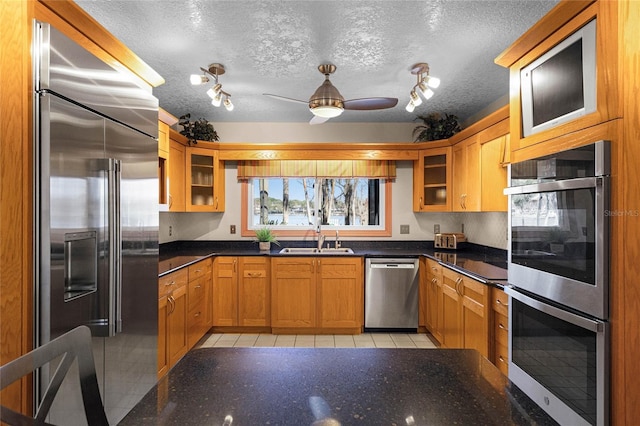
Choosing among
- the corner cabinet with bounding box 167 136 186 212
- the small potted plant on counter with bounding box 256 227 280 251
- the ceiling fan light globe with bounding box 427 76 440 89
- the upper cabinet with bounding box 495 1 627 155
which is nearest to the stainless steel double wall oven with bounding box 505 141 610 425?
the upper cabinet with bounding box 495 1 627 155

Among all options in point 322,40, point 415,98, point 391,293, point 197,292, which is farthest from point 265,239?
point 322,40

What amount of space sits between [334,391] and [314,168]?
3.61 meters

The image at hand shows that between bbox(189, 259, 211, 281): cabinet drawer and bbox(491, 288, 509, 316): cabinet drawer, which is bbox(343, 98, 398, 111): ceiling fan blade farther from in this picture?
bbox(189, 259, 211, 281): cabinet drawer

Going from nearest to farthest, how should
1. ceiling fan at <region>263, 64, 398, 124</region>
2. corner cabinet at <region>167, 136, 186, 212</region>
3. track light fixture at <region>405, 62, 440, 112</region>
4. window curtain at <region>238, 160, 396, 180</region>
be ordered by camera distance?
ceiling fan at <region>263, 64, 398, 124</region> < track light fixture at <region>405, 62, 440, 112</region> < corner cabinet at <region>167, 136, 186, 212</region> < window curtain at <region>238, 160, 396, 180</region>

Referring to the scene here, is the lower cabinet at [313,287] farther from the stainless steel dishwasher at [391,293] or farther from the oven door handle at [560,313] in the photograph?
the oven door handle at [560,313]

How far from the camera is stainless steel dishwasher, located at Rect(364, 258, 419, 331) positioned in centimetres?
384

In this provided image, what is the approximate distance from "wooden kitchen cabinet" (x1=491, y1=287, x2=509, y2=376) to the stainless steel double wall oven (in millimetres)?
281

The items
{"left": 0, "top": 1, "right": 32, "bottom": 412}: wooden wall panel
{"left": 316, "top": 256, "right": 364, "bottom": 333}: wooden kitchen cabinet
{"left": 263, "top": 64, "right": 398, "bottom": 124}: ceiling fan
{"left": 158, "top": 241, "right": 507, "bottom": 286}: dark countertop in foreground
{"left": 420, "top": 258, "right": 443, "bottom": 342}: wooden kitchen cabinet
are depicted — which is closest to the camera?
{"left": 0, "top": 1, "right": 32, "bottom": 412}: wooden wall panel

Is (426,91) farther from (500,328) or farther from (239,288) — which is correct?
(239,288)

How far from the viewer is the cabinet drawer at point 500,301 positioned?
2207mm

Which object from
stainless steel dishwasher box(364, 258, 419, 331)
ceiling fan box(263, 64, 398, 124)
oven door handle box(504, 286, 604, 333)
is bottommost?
stainless steel dishwasher box(364, 258, 419, 331)

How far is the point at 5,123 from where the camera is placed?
1.21m

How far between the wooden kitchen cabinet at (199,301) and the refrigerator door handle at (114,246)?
1563 mm

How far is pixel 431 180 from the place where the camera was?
4.20 m
